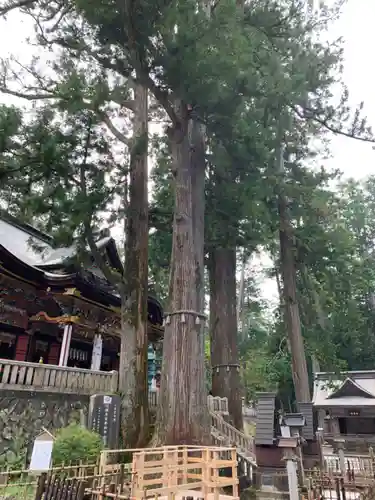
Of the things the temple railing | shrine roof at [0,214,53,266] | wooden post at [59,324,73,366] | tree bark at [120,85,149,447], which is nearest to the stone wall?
the temple railing

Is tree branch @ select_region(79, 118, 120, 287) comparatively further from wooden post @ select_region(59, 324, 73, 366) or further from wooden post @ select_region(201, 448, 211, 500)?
wooden post @ select_region(201, 448, 211, 500)

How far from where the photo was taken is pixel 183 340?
7262 millimetres

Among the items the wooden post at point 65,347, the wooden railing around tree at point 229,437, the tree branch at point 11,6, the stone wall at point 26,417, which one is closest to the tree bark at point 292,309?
the wooden railing around tree at point 229,437

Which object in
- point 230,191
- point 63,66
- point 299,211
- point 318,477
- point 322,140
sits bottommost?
point 318,477

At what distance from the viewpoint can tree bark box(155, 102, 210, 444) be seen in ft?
21.9

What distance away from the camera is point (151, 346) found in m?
14.9

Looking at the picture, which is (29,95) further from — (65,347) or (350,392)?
(350,392)

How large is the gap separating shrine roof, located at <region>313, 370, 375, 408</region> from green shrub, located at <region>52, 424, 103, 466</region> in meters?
14.8

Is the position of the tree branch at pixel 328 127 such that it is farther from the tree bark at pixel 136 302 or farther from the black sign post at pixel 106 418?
the black sign post at pixel 106 418

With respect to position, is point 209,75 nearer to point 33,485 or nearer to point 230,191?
point 230,191

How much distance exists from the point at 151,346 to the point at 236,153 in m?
8.76

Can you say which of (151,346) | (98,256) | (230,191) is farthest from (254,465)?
(151,346)

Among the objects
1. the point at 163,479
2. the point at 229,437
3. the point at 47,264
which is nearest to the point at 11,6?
the point at 47,264

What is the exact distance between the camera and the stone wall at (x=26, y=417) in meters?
6.75
